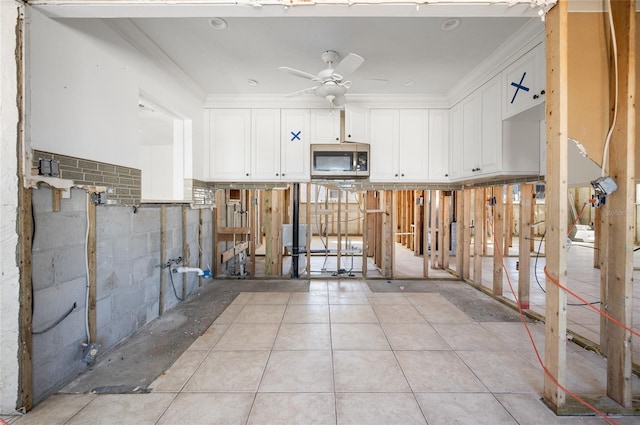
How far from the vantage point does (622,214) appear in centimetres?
153

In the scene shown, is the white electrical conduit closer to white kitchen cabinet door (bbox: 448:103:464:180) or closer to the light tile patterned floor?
the light tile patterned floor

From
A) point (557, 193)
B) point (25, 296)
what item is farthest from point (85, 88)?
point (557, 193)

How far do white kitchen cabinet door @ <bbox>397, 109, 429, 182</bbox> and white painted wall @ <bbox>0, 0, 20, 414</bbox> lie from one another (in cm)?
371

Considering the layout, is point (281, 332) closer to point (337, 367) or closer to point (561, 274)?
point (337, 367)

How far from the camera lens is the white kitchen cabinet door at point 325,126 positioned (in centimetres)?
379

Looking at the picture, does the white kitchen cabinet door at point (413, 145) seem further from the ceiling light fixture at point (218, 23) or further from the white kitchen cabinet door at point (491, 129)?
the ceiling light fixture at point (218, 23)

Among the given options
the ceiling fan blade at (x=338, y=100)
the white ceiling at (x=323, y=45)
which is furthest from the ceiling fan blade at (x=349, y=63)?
the ceiling fan blade at (x=338, y=100)

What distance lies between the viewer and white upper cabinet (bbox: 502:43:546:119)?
226 centimetres

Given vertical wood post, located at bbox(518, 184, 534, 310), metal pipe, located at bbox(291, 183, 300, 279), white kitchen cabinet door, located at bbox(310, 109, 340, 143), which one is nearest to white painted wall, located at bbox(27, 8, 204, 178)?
white kitchen cabinet door, located at bbox(310, 109, 340, 143)

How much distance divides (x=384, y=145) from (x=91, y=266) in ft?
11.4

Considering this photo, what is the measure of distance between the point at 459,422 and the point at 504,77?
2.95 m

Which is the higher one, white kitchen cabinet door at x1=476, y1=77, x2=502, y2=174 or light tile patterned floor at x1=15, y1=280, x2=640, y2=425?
white kitchen cabinet door at x1=476, y1=77, x2=502, y2=174

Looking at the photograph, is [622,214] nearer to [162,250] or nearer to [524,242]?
[524,242]

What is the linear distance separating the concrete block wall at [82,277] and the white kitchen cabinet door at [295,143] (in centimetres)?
163
